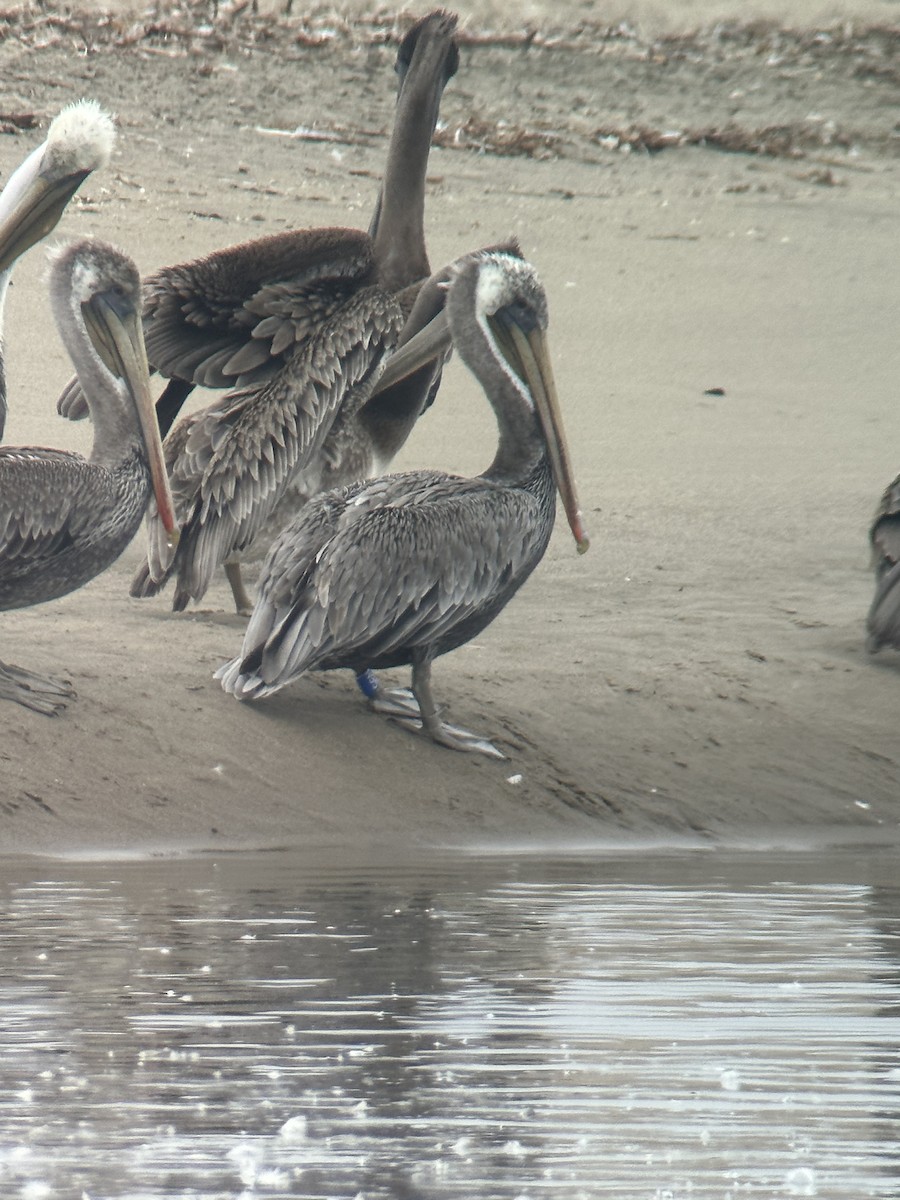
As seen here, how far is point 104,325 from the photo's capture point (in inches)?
292

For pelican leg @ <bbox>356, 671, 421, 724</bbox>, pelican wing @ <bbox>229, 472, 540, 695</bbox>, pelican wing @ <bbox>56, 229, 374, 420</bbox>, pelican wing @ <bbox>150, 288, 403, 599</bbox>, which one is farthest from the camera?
pelican wing @ <bbox>56, 229, 374, 420</bbox>

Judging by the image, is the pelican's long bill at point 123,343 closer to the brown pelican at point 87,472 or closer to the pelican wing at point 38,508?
the brown pelican at point 87,472

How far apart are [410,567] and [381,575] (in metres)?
0.09

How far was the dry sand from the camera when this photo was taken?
6.50m

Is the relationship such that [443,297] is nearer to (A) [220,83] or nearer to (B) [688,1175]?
(B) [688,1175]

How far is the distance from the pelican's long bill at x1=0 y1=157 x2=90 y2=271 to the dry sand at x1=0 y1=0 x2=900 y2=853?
2.78 feet

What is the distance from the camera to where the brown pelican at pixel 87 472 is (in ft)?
21.8

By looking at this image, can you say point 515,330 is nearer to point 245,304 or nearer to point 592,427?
point 245,304

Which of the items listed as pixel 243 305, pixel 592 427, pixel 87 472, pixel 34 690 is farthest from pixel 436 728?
pixel 592 427

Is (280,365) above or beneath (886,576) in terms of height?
above

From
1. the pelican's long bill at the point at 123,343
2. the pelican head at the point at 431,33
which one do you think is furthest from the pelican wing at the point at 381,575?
the pelican head at the point at 431,33

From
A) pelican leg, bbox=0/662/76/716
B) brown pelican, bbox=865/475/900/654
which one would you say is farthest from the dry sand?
brown pelican, bbox=865/475/900/654

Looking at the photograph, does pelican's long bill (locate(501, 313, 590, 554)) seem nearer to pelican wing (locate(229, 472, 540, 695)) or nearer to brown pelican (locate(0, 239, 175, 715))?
pelican wing (locate(229, 472, 540, 695))

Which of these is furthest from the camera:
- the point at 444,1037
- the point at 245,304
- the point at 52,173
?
the point at 245,304
